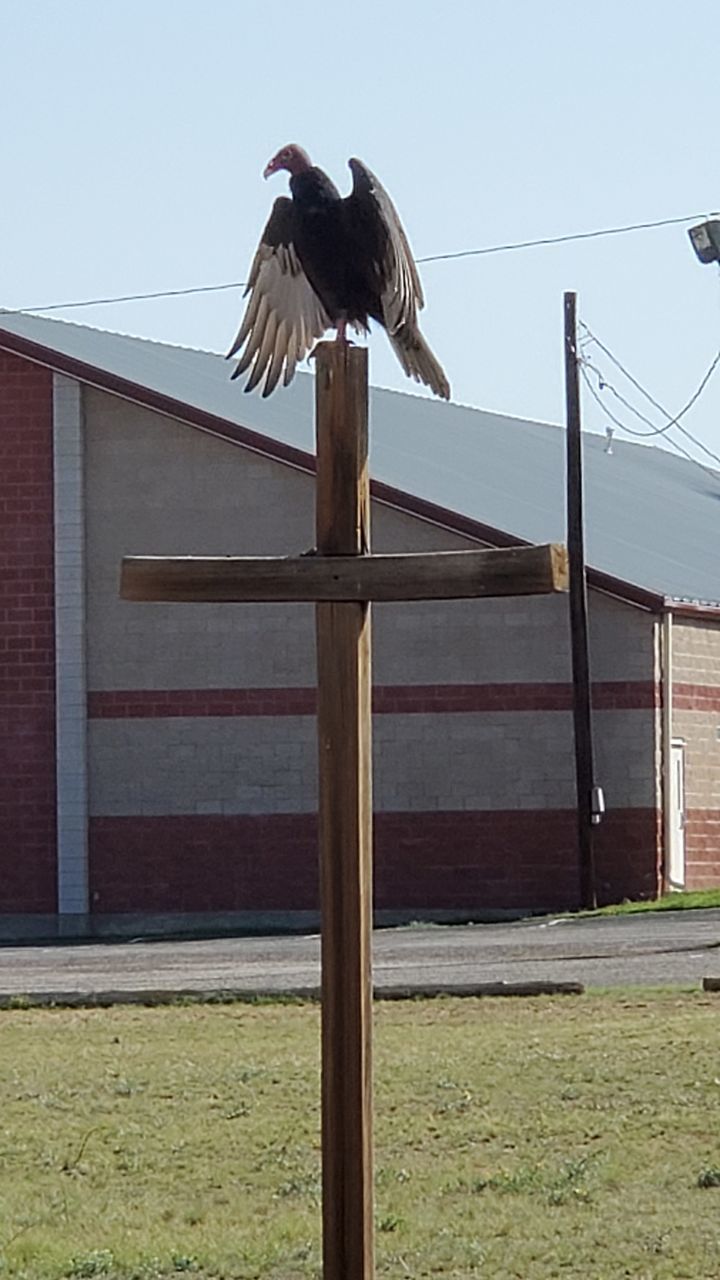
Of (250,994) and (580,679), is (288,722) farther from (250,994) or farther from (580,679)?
(250,994)

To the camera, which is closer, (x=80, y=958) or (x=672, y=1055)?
(x=672, y=1055)

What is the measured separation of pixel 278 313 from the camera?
7906mm

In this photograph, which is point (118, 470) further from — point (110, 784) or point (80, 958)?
point (80, 958)

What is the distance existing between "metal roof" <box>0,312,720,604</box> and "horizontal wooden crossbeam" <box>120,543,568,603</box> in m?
24.5

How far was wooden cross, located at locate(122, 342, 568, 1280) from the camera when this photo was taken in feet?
22.3

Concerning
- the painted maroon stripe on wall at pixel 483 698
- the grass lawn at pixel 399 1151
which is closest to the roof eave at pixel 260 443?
the painted maroon stripe on wall at pixel 483 698

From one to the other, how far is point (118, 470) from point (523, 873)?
7.73 m

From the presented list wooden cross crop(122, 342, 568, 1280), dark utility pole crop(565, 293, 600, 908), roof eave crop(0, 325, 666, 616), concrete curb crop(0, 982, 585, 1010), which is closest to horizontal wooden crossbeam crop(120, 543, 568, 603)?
wooden cross crop(122, 342, 568, 1280)

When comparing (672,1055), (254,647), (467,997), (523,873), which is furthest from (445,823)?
(672,1055)

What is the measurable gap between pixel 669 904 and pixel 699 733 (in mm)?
3166

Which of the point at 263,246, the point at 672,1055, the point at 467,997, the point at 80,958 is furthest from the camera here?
the point at 80,958

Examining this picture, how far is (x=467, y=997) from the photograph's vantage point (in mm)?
17609

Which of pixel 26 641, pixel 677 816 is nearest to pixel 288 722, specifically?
pixel 26 641

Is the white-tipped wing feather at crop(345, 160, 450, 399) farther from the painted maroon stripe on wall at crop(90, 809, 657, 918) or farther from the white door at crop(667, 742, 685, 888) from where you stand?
the white door at crop(667, 742, 685, 888)
